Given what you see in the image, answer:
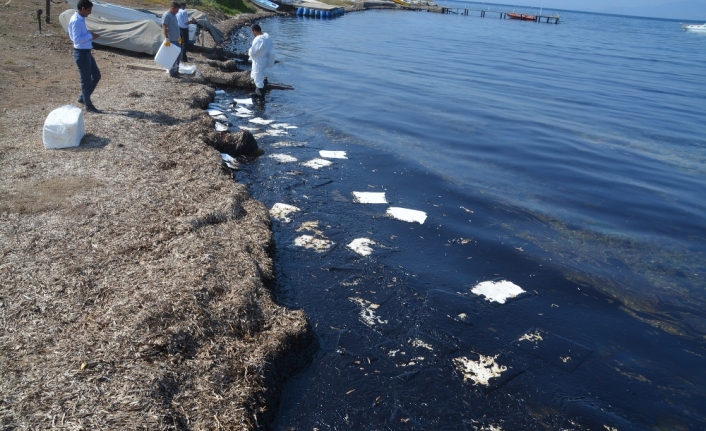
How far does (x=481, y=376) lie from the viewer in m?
5.84

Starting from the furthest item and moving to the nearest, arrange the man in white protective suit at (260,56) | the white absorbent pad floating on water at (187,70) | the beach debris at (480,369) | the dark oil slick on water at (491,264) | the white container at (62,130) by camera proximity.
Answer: the white absorbent pad floating on water at (187,70) < the man in white protective suit at (260,56) < the white container at (62,130) < the beach debris at (480,369) < the dark oil slick on water at (491,264)

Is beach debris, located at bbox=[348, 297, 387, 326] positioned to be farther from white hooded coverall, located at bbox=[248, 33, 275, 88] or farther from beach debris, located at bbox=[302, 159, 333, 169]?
white hooded coverall, located at bbox=[248, 33, 275, 88]

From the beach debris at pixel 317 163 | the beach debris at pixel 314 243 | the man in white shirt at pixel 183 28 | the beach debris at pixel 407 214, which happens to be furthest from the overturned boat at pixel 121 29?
the beach debris at pixel 314 243

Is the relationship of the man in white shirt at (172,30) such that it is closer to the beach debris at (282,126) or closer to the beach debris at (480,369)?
the beach debris at (282,126)

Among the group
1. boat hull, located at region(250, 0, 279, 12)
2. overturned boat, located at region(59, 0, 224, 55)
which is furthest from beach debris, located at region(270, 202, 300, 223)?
boat hull, located at region(250, 0, 279, 12)

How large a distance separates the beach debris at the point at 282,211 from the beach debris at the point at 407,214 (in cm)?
184

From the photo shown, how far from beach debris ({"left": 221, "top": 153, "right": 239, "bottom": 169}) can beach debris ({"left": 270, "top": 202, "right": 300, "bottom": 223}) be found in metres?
2.00

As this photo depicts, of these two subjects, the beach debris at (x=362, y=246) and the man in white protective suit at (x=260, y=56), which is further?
the man in white protective suit at (x=260, y=56)

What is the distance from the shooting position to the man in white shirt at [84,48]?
10.3 metres

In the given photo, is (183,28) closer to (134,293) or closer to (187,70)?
(187,70)

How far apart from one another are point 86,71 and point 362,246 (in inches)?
291

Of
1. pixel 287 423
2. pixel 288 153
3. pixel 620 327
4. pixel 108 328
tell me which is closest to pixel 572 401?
pixel 620 327

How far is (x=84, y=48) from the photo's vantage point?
10797 millimetres

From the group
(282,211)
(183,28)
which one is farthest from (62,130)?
(183,28)
